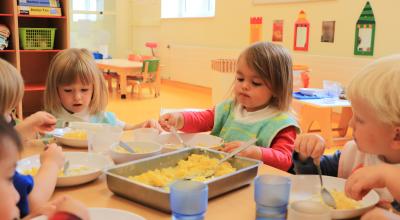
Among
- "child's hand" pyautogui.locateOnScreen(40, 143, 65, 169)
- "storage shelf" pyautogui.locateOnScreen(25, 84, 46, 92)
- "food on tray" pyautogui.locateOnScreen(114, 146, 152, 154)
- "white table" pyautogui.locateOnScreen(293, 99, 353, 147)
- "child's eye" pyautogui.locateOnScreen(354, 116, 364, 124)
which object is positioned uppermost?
"child's eye" pyautogui.locateOnScreen(354, 116, 364, 124)

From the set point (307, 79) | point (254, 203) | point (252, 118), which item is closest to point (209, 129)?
point (252, 118)

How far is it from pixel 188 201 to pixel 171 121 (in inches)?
40.2

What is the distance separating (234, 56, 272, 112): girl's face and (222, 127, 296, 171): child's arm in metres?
0.16

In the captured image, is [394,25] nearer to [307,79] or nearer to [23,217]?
[307,79]

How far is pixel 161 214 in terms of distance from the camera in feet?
3.08

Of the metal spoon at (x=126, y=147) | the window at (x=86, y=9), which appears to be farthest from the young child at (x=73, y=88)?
the window at (x=86, y=9)

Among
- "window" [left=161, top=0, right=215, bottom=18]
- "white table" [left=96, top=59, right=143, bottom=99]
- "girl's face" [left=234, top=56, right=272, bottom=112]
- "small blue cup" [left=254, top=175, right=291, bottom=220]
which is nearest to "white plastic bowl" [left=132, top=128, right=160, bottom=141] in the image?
"girl's face" [left=234, top=56, right=272, bottom=112]

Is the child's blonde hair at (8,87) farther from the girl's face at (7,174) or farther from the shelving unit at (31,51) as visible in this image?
the shelving unit at (31,51)

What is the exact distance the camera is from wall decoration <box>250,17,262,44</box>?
223 inches

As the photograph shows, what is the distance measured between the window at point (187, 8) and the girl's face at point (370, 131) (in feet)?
19.8

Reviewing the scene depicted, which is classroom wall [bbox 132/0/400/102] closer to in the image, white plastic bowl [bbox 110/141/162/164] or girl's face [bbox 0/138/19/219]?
white plastic bowl [bbox 110/141/162/164]

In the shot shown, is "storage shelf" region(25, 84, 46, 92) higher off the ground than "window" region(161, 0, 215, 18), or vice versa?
"window" region(161, 0, 215, 18)

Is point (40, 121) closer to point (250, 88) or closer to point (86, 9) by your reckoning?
point (250, 88)

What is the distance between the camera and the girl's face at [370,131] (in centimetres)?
103
